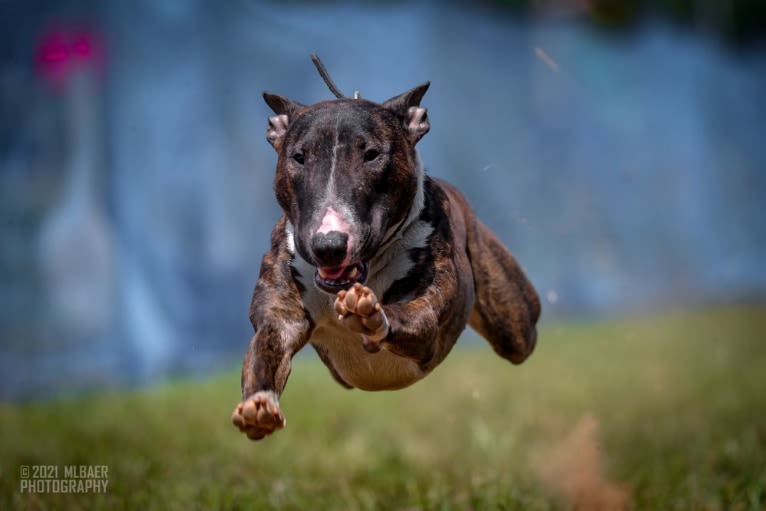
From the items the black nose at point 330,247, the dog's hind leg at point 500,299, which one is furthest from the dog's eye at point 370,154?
the dog's hind leg at point 500,299

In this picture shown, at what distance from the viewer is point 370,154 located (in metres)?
2.54

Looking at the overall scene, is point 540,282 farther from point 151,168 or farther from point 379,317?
point 379,317

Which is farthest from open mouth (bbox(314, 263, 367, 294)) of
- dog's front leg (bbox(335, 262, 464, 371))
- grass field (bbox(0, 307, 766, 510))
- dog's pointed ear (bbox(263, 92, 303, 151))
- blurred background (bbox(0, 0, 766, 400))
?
blurred background (bbox(0, 0, 766, 400))

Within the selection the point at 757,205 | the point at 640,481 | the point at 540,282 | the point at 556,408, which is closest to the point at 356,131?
the point at 640,481

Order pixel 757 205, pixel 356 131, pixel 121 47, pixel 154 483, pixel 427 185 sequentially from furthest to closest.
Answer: pixel 757 205
pixel 121 47
pixel 154 483
pixel 427 185
pixel 356 131

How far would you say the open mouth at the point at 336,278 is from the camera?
2.38 metres

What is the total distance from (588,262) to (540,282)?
69.2 inches

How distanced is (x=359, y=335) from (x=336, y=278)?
0.33 m

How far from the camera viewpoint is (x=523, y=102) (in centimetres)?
1115

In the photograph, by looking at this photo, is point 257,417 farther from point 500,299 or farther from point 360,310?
point 500,299

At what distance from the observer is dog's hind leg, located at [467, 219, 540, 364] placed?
3.47 meters

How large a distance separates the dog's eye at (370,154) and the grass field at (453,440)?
1543 millimetres

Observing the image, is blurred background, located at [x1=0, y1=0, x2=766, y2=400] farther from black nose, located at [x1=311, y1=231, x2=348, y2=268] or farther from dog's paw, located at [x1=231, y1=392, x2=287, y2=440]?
dog's paw, located at [x1=231, y1=392, x2=287, y2=440]

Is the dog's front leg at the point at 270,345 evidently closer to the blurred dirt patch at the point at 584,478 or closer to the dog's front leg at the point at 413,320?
the dog's front leg at the point at 413,320
